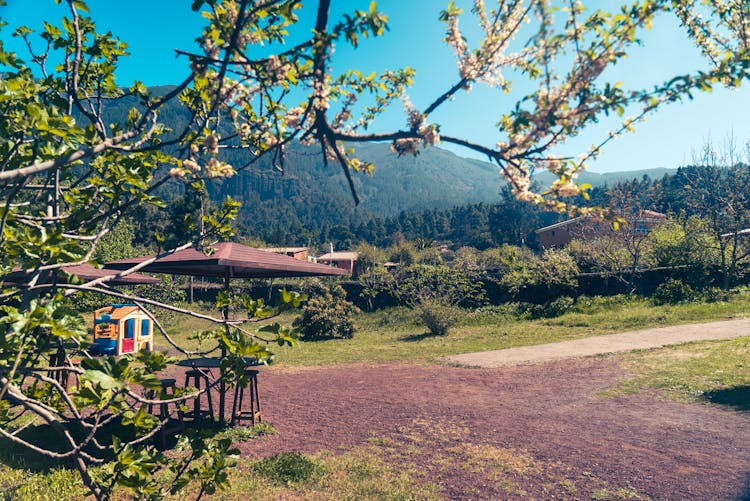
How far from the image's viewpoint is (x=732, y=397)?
6.94 m

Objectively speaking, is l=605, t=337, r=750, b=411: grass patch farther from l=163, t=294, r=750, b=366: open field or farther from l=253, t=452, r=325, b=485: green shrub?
l=253, t=452, r=325, b=485: green shrub

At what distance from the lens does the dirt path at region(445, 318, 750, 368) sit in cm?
1136

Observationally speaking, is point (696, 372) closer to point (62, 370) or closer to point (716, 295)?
point (62, 370)

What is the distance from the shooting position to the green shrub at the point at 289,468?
4.48 m

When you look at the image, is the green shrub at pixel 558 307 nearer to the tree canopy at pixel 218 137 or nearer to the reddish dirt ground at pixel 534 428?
the reddish dirt ground at pixel 534 428

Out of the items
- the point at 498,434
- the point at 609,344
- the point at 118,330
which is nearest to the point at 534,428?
the point at 498,434

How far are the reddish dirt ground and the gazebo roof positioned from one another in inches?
88.5

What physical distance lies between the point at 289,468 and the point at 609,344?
1087 cm

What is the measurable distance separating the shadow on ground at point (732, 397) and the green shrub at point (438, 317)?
9893mm

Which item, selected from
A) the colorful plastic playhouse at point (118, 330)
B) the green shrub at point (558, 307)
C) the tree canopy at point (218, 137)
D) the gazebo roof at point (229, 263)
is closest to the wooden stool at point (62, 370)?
the tree canopy at point (218, 137)

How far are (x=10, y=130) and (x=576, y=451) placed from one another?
5.89 metres

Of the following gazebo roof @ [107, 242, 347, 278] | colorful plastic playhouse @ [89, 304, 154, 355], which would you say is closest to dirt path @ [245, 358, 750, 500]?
gazebo roof @ [107, 242, 347, 278]

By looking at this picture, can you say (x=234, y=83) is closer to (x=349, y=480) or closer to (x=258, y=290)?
(x=349, y=480)

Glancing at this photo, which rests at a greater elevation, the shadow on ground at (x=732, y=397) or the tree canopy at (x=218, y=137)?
the tree canopy at (x=218, y=137)
